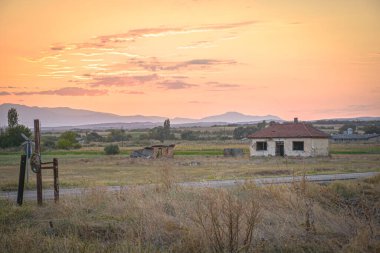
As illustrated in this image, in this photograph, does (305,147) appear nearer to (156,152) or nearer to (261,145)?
(261,145)

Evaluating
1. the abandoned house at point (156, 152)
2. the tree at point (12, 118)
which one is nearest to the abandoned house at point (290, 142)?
the abandoned house at point (156, 152)

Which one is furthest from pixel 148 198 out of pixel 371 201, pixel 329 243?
pixel 371 201

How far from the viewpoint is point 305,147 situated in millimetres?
52938

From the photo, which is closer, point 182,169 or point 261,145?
point 182,169

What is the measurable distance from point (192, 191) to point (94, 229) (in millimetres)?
5085

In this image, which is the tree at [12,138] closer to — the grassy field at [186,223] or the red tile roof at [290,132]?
the red tile roof at [290,132]

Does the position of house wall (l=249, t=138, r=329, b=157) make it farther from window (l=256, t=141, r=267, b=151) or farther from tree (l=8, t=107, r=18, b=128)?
tree (l=8, t=107, r=18, b=128)

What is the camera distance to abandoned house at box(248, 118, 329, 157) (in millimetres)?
52875

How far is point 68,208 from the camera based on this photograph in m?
14.5

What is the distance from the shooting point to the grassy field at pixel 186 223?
10359mm

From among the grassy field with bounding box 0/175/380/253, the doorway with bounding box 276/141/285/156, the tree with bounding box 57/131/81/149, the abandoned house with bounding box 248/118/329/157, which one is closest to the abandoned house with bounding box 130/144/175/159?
the abandoned house with bounding box 248/118/329/157

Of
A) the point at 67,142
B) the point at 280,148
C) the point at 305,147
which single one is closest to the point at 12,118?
the point at 67,142

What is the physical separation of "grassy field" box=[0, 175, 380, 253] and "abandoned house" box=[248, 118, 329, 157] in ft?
116

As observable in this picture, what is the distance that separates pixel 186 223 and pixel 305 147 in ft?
139
